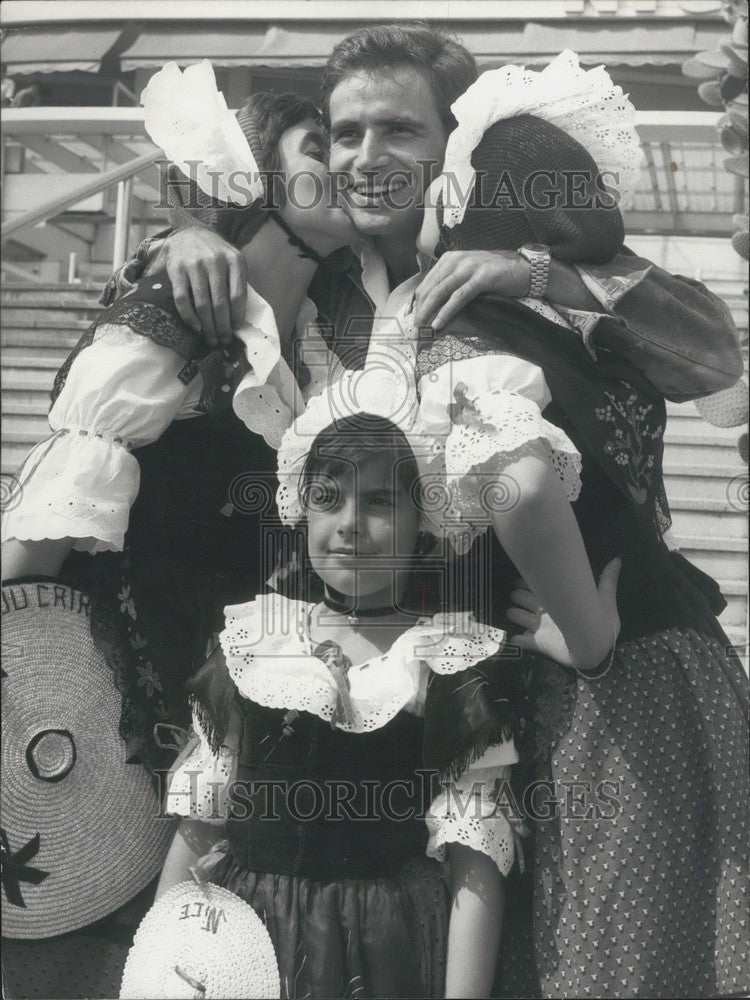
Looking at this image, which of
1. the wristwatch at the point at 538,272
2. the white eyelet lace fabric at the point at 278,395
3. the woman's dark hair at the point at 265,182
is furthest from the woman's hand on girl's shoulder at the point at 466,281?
the woman's dark hair at the point at 265,182

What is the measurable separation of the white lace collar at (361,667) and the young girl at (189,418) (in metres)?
0.17

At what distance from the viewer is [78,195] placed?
2.49m

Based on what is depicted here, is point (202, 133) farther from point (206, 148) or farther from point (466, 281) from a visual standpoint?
point (466, 281)

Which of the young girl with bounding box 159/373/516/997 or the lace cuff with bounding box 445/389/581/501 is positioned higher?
the lace cuff with bounding box 445/389/581/501

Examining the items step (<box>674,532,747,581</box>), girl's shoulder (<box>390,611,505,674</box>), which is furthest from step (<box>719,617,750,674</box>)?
girl's shoulder (<box>390,611,505,674</box>)

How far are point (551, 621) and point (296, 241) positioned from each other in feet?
2.80

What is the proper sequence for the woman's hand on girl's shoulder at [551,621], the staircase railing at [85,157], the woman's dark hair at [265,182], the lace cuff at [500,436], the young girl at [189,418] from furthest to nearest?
the staircase railing at [85,157] < the woman's dark hair at [265,182] < the young girl at [189,418] < the woman's hand on girl's shoulder at [551,621] < the lace cuff at [500,436]

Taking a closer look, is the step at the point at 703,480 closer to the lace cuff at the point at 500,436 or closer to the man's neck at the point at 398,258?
the lace cuff at the point at 500,436

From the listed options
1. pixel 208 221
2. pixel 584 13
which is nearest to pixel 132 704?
pixel 208 221

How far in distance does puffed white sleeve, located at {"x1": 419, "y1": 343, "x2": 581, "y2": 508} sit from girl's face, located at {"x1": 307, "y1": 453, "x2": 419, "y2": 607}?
10 cm

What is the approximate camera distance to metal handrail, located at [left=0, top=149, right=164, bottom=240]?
2.41 meters

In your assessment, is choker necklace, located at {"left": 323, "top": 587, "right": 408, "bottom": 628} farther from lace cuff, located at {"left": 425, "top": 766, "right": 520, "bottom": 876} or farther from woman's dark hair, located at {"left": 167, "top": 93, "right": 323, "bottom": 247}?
woman's dark hair, located at {"left": 167, "top": 93, "right": 323, "bottom": 247}

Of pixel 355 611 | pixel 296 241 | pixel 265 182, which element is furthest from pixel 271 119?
pixel 355 611

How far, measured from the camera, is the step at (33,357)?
239 centimetres
